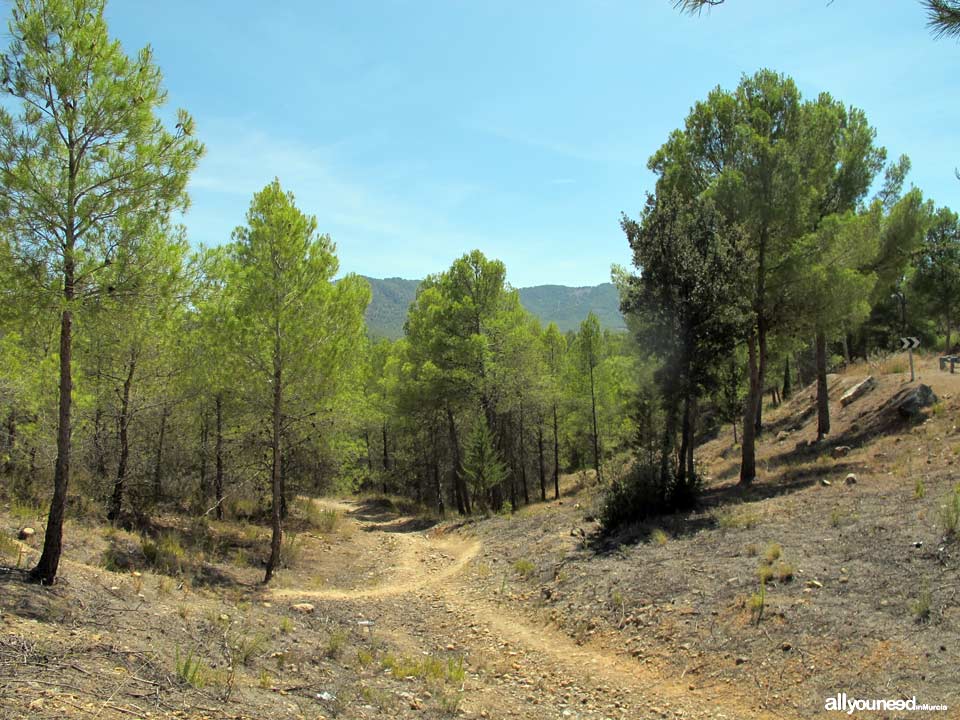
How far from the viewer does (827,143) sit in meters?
16.6

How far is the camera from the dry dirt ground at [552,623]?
18.2ft

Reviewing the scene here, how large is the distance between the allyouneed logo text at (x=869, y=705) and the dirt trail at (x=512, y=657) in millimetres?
460

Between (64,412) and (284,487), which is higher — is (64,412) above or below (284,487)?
above

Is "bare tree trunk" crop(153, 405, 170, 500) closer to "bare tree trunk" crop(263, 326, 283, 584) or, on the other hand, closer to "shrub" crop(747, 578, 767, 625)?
→ "bare tree trunk" crop(263, 326, 283, 584)

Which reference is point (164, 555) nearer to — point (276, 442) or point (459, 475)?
point (276, 442)

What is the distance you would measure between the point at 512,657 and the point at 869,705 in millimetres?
4362

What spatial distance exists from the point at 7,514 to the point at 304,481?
8.86 meters

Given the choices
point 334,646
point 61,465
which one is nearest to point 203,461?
point 61,465

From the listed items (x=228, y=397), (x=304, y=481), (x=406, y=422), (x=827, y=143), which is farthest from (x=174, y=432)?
(x=827, y=143)

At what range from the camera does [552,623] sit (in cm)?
943

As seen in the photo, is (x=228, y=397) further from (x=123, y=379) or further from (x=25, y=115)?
(x=25, y=115)

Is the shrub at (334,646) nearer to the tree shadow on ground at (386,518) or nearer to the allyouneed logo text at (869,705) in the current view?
the allyouneed logo text at (869,705)

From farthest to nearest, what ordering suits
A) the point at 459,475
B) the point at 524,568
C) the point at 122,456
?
the point at 459,475 → the point at 122,456 → the point at 524,568

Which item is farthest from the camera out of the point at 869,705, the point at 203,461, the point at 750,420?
the point at 203,461
